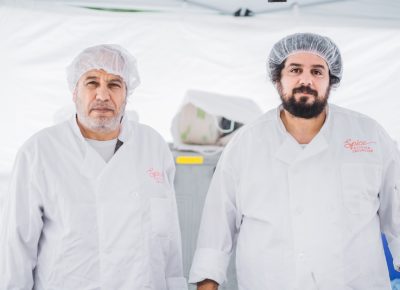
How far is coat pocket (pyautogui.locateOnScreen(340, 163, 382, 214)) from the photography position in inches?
60.8

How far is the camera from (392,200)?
160 centimetres

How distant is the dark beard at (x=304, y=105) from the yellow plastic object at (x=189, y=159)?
0.71 metres

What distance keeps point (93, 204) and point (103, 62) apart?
493 millimetres

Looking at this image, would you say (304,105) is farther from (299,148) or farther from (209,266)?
(209,266)

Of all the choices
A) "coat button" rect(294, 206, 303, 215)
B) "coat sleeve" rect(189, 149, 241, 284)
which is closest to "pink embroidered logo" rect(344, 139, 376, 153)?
"coat button" rect(294, 206, 303, 215)

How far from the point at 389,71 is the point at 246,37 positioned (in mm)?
823

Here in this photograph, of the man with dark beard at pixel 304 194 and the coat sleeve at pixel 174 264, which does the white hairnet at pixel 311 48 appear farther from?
the coat sleeve at pixel 174 264

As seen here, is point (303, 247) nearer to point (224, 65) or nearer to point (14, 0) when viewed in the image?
point (224, 65)

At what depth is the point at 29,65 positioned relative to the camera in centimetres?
259

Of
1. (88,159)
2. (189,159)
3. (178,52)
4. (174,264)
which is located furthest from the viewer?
(178,52)

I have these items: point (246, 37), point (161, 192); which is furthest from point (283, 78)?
point (246, 37)

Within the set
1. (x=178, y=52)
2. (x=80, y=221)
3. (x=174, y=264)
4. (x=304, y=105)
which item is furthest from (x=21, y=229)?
(x=178, y=52)

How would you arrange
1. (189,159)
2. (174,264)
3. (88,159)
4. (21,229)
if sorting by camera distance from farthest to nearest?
1. (189,159)
2. (174,264)
3. (88,159)
4. (21,229)

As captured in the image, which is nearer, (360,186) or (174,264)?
(360,186)
